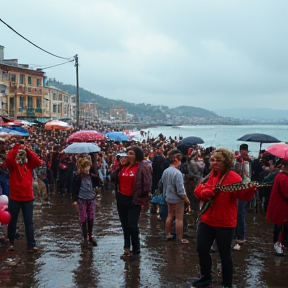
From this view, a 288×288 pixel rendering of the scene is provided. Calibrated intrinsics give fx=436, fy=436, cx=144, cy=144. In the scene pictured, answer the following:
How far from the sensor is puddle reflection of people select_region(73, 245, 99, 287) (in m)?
Result: 5.45

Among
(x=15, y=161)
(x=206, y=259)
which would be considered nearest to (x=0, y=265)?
(x=15, y=161)

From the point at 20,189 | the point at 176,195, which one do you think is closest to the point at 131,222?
the point at 176,195

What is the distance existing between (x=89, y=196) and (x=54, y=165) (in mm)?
8509

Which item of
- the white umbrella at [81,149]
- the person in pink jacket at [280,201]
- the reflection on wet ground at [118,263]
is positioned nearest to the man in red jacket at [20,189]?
the reflection on wet ground at [118,263]

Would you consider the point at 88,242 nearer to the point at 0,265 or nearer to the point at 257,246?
the point at 0,265

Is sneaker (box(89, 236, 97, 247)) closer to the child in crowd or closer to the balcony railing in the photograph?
the child in crowd

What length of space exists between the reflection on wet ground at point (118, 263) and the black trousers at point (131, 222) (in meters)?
0.26

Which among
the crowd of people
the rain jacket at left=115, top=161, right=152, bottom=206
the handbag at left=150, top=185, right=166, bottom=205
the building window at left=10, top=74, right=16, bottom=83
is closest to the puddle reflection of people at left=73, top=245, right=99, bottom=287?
the crowd of people

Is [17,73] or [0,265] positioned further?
[17,73]

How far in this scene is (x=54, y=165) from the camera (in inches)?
611

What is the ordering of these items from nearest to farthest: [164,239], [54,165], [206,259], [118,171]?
[206,259], [118,171], [164,239], [54,165]

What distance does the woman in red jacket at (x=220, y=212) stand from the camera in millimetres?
4938

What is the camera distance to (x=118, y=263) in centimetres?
Answer: 633

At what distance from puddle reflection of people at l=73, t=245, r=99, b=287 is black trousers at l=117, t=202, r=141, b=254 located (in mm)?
646
